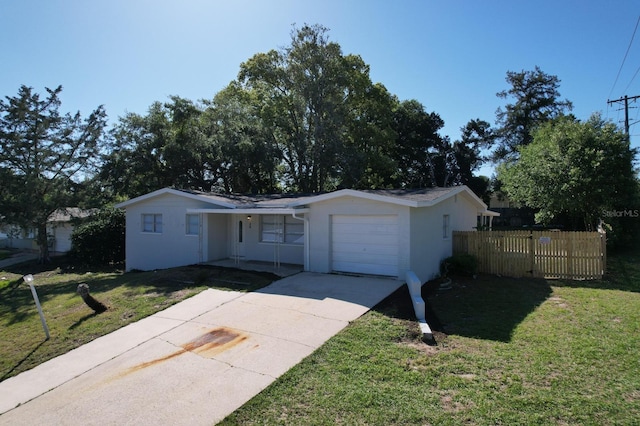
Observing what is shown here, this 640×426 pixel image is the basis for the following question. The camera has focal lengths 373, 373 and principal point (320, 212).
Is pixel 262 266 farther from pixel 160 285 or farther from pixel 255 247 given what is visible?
pixel 160 285

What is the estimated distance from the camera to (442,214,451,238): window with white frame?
42.3ft

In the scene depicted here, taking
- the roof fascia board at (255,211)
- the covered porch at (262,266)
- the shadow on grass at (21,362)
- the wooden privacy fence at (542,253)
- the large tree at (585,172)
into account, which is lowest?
the shadow on grass at (21,362)

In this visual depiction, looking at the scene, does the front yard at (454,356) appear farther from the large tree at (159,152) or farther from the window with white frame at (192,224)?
the large tree at (159,152)

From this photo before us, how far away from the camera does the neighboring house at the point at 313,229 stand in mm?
10867

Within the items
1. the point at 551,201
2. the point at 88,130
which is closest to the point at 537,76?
the point at 551,201

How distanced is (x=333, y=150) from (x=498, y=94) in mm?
23989

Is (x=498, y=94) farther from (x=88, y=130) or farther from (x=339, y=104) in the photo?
(x=88, y=130)

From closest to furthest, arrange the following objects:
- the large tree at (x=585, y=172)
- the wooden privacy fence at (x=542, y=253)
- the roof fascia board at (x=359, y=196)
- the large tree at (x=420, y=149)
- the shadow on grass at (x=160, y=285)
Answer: the roof fascia board at (x=359, y=196) < the shadow on grass at (x=160, y=285) < the wooden privacy fence at (x=542, y=253) < the large tree at (x=585, y=172) < the large tree at (x=420, y=149)

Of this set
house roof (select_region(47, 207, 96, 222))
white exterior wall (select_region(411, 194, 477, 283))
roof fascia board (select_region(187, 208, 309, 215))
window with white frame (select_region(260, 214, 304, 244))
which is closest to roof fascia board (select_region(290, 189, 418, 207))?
roof fascia board (select_region(187, 208, 309, 215))

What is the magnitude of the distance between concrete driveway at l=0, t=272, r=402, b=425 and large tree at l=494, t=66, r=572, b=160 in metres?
34.3

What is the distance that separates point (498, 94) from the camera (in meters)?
38.4

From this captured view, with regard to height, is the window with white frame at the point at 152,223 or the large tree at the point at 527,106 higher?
the large tree at the point at 527,106

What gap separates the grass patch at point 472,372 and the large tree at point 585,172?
7.97 meters

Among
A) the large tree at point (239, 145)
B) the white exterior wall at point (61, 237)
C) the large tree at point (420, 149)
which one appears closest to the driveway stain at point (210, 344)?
the large tree at point (239, 145)
